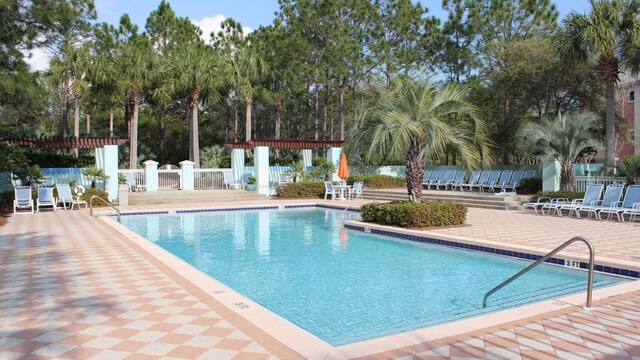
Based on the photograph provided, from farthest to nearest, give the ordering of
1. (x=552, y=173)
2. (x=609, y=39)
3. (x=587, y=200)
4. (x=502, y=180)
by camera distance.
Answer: (x=502, y=180), (x=552, y=173), (x=609, y=39), (x=587, y=200)

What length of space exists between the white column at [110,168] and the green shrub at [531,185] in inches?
634

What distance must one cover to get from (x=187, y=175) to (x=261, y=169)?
3.55m

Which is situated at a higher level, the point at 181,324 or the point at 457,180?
the point at 457,180

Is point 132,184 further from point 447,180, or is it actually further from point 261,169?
point 447,180

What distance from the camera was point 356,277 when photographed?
7.59 meters

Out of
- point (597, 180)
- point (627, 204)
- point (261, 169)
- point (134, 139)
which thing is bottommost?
point (627, 204)

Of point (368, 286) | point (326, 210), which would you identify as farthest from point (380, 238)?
point (326, 210)

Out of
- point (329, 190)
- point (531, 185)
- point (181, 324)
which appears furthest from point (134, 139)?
point (181, 324)

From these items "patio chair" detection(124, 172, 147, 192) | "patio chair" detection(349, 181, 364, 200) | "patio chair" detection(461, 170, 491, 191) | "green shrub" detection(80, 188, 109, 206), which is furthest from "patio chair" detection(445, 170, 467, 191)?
"green shrub" detection(80, 188, 109, 206)

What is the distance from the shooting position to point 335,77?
29188mm

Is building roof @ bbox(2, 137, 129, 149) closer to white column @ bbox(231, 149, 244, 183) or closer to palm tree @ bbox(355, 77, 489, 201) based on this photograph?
white column @ bbox(231, 149, 244, 183)

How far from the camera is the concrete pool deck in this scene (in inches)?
149

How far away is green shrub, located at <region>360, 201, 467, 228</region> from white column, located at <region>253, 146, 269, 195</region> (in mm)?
11055

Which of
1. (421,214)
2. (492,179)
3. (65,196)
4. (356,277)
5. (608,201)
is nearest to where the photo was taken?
(356,277)
